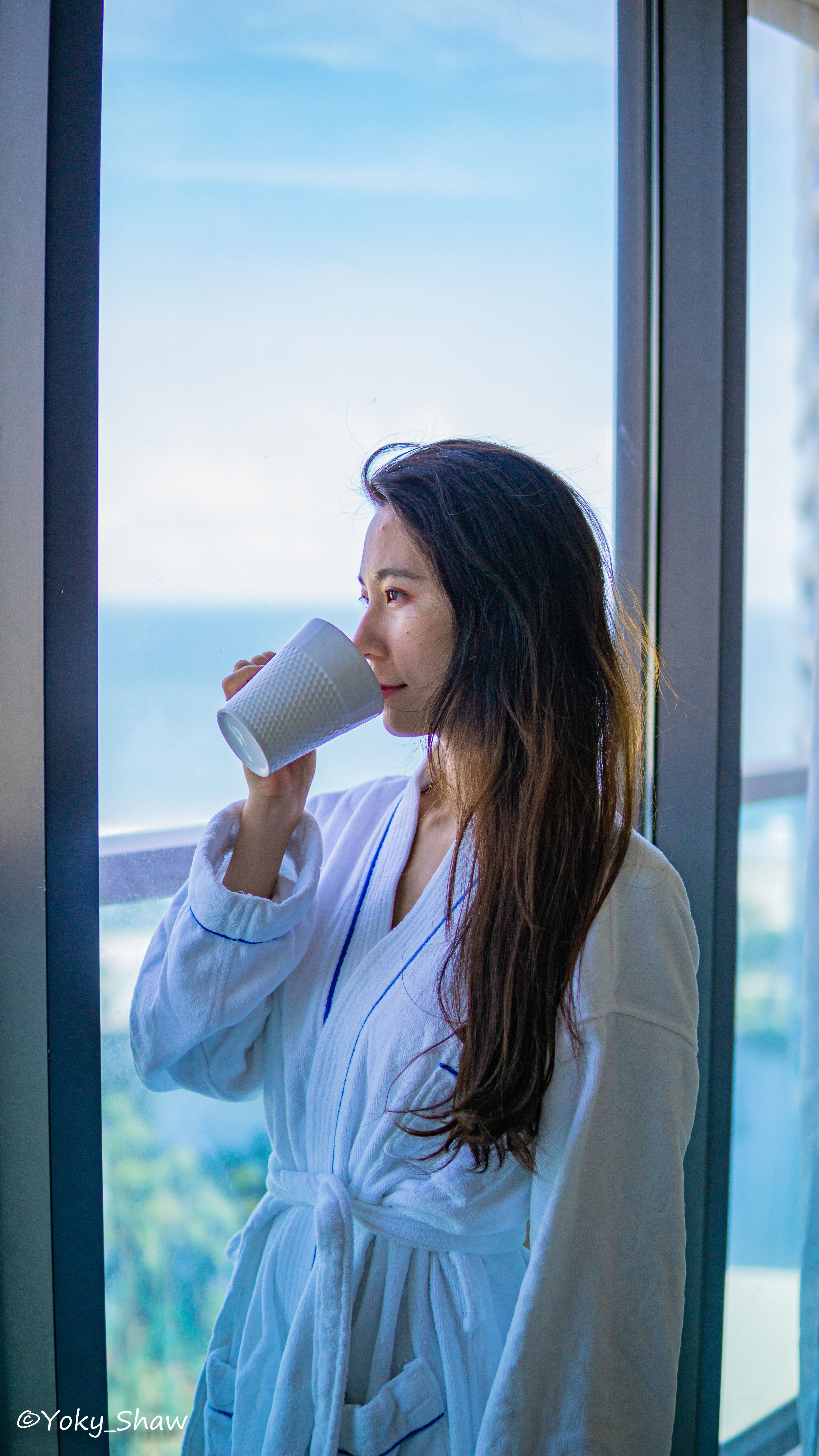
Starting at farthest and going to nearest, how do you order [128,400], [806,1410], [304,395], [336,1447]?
[806,1410], [304,395], [128,400], [336,1447]

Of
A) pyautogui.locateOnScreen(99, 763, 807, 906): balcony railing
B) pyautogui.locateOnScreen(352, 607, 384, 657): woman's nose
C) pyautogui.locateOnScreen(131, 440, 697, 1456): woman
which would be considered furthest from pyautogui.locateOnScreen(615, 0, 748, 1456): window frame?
pyautogui.locateOnScreen(99, 763, 807, 906): balcony railing

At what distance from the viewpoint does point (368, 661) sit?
0.76 m

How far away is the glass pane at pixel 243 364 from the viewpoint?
0.87 metres

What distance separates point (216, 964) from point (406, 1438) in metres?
0.42

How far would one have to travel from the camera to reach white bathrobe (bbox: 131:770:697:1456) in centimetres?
75

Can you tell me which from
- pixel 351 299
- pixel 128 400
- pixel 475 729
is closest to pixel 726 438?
pixel 351 299

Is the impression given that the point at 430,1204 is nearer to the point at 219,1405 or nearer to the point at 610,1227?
the point at 610,1227

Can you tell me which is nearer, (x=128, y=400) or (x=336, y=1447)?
(x=336, y=1447)

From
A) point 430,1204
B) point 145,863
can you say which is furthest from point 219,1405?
Result: point 145,863

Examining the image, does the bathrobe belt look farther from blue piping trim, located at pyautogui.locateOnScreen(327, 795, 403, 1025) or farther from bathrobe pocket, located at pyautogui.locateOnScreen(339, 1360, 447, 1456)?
blue piping trim, located at pyautogui.locateOnScreen(327, 795, 403, 1025)

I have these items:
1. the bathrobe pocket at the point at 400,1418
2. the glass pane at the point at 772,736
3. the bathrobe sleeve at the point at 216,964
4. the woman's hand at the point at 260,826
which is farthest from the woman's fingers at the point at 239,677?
the glass pane at the point at 772,736

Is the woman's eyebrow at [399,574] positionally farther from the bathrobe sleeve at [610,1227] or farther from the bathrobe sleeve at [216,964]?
the bathrobe sleeve at [610,1227]

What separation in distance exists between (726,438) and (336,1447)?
1226 millimetres

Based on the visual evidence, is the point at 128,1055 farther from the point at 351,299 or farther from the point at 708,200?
the point at 708,200
